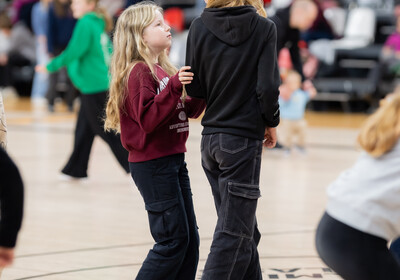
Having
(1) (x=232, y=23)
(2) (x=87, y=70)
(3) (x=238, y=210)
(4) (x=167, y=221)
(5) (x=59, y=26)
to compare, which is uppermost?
(1) (x=232, y=23)

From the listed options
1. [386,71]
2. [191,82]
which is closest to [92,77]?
[191,82]

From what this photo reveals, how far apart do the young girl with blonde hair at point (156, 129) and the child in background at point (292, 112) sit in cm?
611

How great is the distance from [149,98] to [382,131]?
124 centimetres

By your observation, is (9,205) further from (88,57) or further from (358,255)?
(88,57)

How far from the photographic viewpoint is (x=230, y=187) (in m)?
3.61

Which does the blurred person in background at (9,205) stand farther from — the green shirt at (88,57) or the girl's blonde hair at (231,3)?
the green shirt at (88,57)

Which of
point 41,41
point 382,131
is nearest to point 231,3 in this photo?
point 382,131

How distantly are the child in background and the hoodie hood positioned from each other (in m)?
6.31

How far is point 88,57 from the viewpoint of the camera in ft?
25.5

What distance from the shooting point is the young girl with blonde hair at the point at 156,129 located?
3.74m

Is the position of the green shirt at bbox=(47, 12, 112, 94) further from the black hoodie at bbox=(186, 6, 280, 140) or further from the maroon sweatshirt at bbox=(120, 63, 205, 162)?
the black hoodie at bbox=(186, 6, 280, 140)

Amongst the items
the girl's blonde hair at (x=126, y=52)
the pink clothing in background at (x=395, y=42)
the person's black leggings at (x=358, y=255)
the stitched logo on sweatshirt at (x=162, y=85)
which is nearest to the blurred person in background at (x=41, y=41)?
the pink clothing in background at (x=395, y=42)

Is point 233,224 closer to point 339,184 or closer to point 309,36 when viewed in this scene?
point 339,184

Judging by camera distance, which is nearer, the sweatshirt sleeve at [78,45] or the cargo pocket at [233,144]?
the cargo pocket at [233,144]
